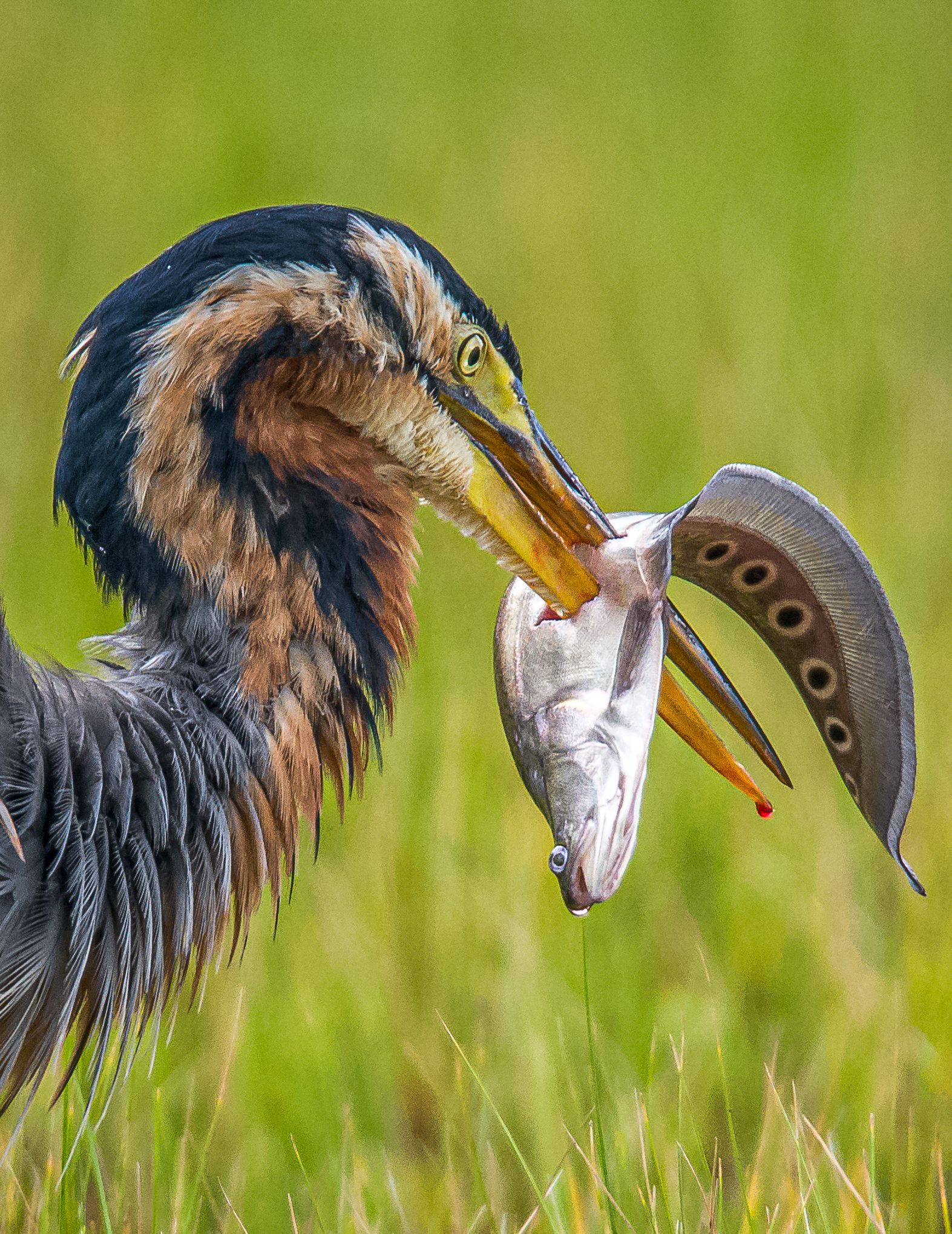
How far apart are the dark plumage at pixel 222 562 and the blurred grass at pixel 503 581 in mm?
363

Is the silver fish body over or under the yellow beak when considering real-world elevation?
under

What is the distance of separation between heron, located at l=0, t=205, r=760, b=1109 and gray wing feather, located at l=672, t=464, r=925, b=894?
0.12 metres

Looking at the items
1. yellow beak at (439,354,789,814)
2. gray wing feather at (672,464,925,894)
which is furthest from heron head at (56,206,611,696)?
gray wing feather at (672,464,925,894)

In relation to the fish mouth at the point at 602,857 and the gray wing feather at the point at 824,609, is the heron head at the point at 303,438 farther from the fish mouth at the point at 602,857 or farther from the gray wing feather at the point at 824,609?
the fish mouth at the point at 602,857

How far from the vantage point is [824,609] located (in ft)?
5.22

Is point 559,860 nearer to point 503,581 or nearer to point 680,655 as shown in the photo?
point 680,655

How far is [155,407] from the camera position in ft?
4.95

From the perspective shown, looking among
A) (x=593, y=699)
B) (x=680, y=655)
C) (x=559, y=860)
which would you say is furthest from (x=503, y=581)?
(x=559, y=860)

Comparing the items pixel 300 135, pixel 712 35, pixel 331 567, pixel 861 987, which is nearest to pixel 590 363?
pixel 300 135

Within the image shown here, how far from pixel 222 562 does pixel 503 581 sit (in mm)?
1886

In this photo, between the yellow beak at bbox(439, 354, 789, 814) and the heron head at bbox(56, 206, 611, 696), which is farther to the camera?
the yellow beak at bbox(439, 354, 789, 814)

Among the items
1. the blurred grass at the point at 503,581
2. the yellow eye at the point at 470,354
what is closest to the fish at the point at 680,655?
the yellow eye at the point at 470,354

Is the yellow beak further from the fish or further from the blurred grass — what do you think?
the blurred grass

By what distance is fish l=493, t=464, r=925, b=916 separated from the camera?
1405mm
